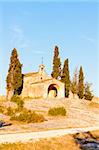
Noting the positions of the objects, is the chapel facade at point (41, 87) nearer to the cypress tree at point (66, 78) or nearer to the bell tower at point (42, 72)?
the bell tower at point (42, 72)

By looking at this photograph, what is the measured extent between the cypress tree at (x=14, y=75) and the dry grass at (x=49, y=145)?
39872mm

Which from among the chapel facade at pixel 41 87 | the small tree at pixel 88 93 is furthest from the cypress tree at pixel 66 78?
the small tree at pixel 88 93

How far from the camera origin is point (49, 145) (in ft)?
56.8

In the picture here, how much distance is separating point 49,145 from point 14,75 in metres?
43.2

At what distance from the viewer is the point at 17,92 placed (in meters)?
62.4

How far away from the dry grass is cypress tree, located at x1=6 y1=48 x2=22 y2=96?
39.9 metres

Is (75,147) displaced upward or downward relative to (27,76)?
downward

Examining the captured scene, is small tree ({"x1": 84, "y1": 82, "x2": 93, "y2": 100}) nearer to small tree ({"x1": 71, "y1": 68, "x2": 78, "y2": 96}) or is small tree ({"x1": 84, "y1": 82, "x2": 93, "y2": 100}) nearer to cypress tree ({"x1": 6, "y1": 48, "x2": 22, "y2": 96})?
small tree ({"x1": 71, "y1": 68, "x2": 78, "y2": 96})

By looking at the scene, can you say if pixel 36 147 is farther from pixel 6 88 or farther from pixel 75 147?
pixel 6 88

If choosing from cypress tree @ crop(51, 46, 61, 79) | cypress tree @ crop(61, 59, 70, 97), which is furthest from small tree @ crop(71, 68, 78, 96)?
cypress tree @ crop(51, 46, 61, 79)

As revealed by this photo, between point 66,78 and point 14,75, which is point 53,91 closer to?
point 66,78

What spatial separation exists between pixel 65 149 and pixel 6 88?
43.8 metres

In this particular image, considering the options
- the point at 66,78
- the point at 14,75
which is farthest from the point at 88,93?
the point at 14,75

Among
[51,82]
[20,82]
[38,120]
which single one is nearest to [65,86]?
[51,82]
